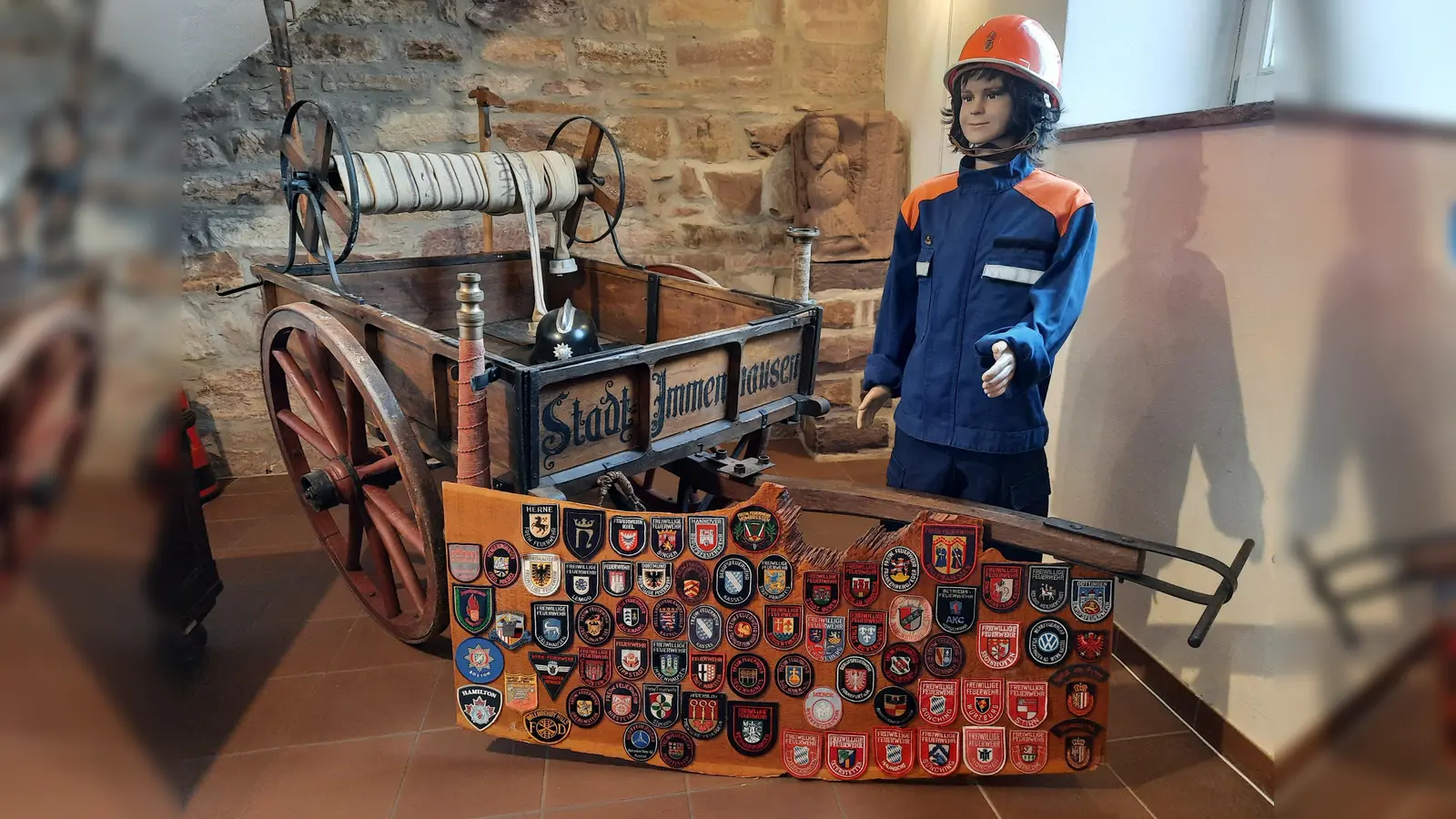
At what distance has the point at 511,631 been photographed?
1666 millimetres

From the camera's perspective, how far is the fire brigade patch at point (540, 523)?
1.60m

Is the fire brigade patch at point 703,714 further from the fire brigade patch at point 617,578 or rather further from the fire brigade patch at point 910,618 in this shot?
the fire brigade patch at point 910,618

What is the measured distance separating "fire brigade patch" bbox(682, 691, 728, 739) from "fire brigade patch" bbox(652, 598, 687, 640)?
13 centimetres

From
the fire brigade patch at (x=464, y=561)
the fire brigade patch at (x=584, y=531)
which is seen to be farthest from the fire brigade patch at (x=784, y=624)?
the fire brigade patch at (x=464, y=561)

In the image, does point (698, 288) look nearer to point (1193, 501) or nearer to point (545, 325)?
point (545, 325)

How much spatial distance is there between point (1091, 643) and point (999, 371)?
0.53 m

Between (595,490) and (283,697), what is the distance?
83cm

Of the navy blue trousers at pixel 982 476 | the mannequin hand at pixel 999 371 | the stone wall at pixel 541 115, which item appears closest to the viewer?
the mannequin hand at pixel 999 371

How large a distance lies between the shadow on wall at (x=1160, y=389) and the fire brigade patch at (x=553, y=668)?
1297 mm

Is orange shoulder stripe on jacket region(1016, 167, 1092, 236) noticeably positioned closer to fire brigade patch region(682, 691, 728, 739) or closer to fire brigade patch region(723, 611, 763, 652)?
fire brigade patch region(723, 611, 763, 652)

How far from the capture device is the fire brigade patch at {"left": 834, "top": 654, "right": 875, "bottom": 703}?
1.64 metres

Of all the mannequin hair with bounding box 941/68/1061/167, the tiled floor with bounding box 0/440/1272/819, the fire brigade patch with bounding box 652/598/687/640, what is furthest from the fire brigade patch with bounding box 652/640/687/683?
the mannequin hair with bounding box 941/68/1061/167

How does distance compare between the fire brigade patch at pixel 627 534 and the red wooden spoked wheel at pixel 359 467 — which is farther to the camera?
the red wooden spoked wheel at pixel 359 467
